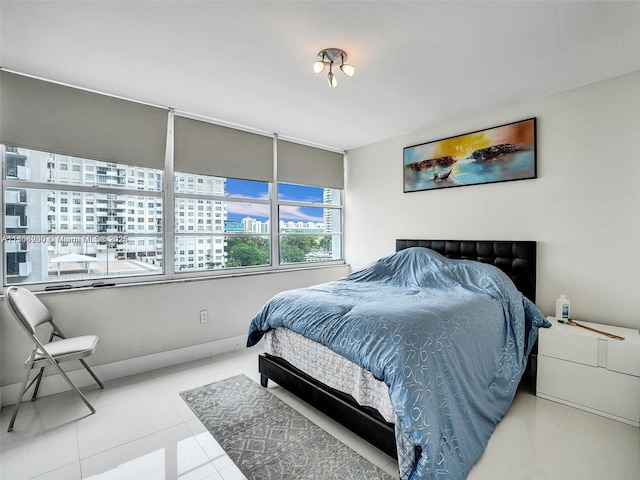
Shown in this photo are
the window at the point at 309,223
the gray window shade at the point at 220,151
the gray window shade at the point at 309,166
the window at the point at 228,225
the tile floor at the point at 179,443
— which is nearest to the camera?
the tile floor at the point at 179,443

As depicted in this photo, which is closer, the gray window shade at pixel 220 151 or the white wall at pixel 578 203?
the white wall at pixel 578 203

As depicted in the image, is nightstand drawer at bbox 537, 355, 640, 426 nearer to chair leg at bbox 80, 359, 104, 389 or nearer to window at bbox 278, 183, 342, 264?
window at bbox 278, 183, 342, 264

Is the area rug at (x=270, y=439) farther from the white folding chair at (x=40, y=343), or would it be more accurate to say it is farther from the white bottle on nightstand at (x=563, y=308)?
the white bottle on nightstand at (x=563, y=308)

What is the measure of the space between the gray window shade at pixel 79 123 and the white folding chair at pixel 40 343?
121cm

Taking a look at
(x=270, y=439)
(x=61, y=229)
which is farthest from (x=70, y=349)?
(x=270, y=439)

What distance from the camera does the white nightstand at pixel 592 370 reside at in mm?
2102

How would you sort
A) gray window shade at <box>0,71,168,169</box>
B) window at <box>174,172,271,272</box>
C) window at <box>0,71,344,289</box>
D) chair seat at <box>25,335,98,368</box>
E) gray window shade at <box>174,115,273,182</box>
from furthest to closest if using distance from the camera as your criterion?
window at <box>174,172,271,272</box> < gray window shade at <box>174,115,273,182</box> < window at <box>0,71,344,289</box> < gray window shade at <box>0,71,168,169</box> < chair seat at <box>25,335,98,368</box>

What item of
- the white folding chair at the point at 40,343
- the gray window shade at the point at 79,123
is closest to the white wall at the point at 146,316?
the white folding chair at the point at 40,343

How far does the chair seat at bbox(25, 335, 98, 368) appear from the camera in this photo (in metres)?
2.22

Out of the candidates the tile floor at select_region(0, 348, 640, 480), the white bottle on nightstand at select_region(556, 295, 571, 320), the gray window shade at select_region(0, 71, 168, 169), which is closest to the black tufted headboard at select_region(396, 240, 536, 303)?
the white bottle on nightstand at select_region(556, 295, 571, 320)

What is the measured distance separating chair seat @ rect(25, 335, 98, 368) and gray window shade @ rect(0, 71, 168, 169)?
5.03ft

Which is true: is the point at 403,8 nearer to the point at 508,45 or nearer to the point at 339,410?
the point at 508,45

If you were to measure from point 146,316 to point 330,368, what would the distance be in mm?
1966

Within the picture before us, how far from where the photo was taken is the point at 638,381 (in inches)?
81.4
